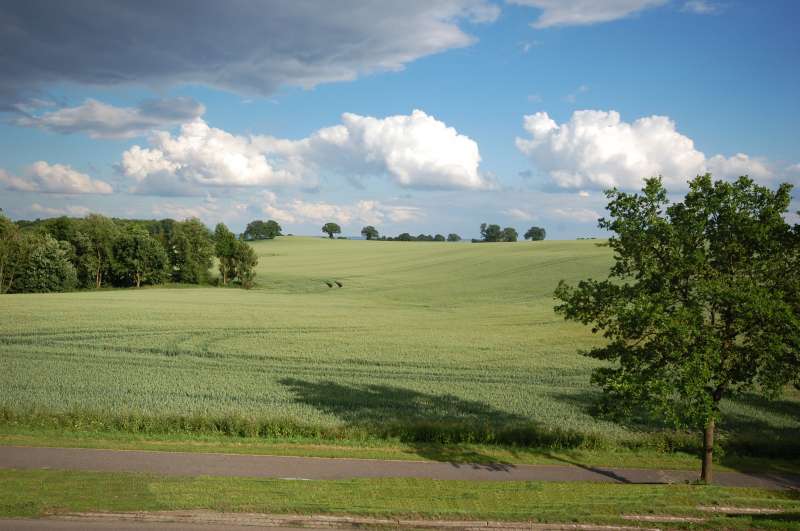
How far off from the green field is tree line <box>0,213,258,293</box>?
23238mm

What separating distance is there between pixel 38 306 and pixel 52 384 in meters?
24.0

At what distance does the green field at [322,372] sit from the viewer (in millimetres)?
16219

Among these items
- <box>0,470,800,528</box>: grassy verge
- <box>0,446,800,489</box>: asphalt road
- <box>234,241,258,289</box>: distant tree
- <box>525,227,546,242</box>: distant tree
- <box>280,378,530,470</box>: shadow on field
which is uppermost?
<box>525,227,546,242</box>: distant tree

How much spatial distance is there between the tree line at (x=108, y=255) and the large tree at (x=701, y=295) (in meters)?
69.8

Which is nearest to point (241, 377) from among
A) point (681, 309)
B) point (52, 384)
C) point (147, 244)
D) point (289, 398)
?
point (289, 398)

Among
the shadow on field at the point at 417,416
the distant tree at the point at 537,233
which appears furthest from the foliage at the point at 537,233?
the shadow on field at the point at 417,416

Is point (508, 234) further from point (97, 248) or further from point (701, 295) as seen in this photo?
point (701, 295)

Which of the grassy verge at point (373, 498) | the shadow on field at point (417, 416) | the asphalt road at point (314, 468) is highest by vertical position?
the grassy verge at point (373, 498)

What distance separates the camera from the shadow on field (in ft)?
49.9

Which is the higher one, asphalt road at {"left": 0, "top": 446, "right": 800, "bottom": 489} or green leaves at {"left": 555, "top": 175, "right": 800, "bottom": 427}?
green leaves at {"left": 555, "top": 175, "right": 800, "bottom": 427}

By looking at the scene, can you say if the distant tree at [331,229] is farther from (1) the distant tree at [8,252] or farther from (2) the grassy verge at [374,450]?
(2) the grassy verge at [374,450]

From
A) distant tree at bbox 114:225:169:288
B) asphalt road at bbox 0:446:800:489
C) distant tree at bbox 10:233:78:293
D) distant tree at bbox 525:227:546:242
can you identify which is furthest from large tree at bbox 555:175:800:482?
distant tree at bbox 525:227:546:242

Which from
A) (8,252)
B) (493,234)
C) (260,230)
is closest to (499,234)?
(493,234)

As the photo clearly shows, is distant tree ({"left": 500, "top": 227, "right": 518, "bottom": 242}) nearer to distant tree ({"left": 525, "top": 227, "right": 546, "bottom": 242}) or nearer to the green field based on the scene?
distant tree ({"left": 525, "top": 227, "right": 546, "bottom": 242})
